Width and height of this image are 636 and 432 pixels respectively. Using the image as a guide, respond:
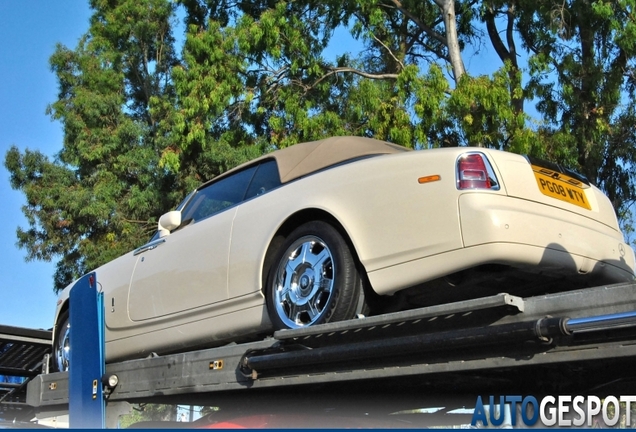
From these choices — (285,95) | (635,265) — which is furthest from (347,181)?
(285,95)

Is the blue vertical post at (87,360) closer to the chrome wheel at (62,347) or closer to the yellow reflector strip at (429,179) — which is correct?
the chrome wheel at (62,347)

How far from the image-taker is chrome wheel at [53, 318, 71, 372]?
18.8 feet

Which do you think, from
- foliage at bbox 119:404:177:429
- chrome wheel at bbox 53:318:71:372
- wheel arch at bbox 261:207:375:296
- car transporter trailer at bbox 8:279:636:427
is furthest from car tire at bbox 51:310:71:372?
wheel arch at bbox 261:207:375:296

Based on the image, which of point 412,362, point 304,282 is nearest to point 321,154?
point 304,282

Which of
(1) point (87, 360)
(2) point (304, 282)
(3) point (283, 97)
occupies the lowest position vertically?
(1) point (87, 360)

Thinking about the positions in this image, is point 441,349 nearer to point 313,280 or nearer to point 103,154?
point 313,280

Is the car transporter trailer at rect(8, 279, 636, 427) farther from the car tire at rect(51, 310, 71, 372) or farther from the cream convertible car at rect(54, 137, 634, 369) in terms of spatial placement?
the car tire at rect(51, 310, 71, 372)

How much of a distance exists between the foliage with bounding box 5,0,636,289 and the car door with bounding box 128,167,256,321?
7.49m

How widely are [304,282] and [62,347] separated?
100 inches

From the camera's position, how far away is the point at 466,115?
478 inches

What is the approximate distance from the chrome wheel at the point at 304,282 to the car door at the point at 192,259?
0.49 meters

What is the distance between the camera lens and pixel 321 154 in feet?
15.5

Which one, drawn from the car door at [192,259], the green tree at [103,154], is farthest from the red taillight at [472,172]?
the green tree at [103,154]

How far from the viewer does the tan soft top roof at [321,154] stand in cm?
462
